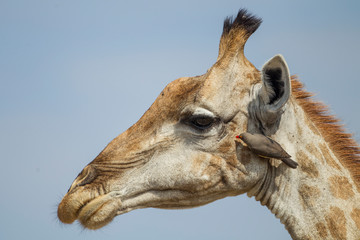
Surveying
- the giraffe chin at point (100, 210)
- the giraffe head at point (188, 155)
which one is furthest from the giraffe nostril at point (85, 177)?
the giraffe chin at point (100, 210)

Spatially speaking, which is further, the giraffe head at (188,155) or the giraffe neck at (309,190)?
the giraffe head at (188,155)

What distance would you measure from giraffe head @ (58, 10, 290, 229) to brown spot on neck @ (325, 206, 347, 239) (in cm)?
130

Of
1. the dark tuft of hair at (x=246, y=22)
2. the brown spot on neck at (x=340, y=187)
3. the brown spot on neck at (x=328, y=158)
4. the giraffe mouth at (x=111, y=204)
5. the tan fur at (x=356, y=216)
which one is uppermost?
the dark tuft of hair at (x=246, y=22)

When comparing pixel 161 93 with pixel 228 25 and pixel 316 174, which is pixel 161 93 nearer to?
pixel 228 25

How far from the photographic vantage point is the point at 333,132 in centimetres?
989

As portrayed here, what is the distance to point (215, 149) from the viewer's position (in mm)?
9227

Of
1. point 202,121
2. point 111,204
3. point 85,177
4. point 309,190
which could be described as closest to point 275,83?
point 202,121

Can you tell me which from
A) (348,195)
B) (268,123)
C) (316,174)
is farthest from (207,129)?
(348,195)

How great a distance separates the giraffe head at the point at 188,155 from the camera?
9.14 meters

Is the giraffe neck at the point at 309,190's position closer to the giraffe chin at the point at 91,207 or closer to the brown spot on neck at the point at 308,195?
the brown spot on neck at the point at 308,195

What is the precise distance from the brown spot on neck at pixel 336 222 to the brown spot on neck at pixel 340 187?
28 centimetres

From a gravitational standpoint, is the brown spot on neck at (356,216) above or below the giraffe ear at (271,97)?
below

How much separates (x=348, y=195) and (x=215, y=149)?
2.34 metres

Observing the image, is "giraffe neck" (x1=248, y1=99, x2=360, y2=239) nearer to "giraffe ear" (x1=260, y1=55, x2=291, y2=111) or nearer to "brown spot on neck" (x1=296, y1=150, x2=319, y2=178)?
"brown spot on neck" (x1=296, y1=150, x2=319, y2=178)
